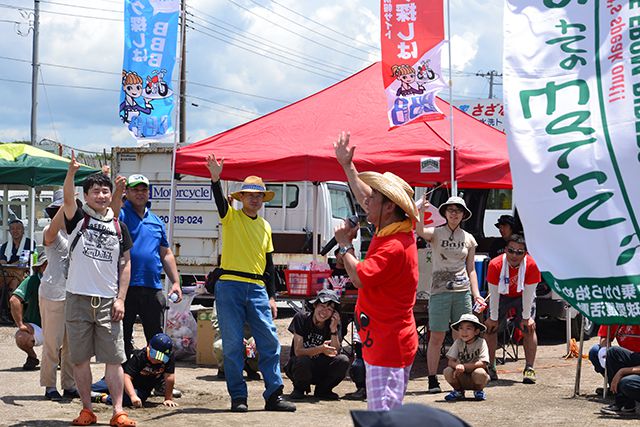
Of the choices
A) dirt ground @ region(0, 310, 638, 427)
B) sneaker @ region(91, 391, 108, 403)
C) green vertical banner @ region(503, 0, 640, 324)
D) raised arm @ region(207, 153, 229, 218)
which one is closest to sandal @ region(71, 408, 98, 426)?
dirt ground @ region(0, 310, 638, 427)

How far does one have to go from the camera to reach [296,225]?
744 inches

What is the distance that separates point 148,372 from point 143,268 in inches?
37.7

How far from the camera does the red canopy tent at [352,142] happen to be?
11.4 meters

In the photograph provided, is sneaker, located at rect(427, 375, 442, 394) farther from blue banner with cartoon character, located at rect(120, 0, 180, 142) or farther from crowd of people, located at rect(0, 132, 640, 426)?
blue banner with cartoon character, located at rect(120, 0, 180, 142)

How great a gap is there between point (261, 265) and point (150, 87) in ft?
11.5

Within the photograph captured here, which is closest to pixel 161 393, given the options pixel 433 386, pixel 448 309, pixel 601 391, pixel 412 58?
pixel 433 386

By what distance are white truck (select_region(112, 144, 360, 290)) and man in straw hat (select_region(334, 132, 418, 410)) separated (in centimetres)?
1239

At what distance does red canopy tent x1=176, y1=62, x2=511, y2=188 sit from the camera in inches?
450

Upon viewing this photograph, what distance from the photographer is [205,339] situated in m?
11.7

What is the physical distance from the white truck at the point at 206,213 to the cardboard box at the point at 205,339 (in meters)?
6.36

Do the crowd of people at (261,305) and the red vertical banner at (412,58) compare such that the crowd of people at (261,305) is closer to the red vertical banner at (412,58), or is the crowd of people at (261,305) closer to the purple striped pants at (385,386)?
the purple striped pants at (385,386)

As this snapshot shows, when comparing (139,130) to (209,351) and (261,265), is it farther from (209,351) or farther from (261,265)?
(261,265)

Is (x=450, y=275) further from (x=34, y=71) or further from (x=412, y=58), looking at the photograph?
(x=34, y=71)

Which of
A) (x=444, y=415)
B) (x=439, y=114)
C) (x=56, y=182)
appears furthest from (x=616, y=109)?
(x=56, y=182)
